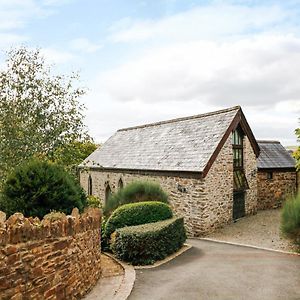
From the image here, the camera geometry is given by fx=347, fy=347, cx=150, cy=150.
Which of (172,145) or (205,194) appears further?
(172,145)

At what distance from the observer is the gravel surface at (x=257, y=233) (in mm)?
15205

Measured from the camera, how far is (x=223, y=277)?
9.83 meters

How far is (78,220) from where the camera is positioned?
8180 millimetres

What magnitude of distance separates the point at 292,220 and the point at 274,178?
13.2 m

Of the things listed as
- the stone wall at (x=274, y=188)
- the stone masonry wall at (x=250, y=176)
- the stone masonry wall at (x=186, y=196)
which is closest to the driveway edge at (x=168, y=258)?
the stone masonry wall at (x=186, y=196)

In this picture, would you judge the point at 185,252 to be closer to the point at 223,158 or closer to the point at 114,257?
the point at 114,257

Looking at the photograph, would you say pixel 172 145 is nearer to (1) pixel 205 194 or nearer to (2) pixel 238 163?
(2) pixel 238 163

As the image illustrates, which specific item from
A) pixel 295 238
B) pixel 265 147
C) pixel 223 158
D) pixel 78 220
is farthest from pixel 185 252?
pixel 265 147

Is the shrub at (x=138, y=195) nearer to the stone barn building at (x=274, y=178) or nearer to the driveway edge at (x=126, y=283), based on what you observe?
the driveway edge at (x=126, y=283)

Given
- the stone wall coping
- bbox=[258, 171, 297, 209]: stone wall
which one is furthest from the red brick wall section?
bbox=[258, 171, 297, 209]: stone wall

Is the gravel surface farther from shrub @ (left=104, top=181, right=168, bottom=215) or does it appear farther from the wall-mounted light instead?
shrub @ (left=104, top=181, right=168, bottom=215)

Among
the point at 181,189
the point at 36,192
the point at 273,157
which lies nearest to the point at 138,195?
the point at 181,189

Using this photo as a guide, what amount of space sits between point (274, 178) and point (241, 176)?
17.5 ft

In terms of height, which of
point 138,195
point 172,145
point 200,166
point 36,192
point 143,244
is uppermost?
point 172,145
